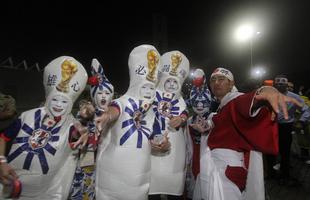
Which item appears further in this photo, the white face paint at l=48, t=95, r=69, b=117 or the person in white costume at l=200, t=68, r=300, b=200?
the person in white costume at l=200, t=68, r=300, b=200

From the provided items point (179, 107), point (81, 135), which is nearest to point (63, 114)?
point (81, 135)

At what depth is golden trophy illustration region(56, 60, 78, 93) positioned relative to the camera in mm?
2713

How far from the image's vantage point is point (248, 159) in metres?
3.00

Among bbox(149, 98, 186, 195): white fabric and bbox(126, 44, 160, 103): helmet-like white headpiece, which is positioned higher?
bbox(126, 44, 160, 103): helmet-like white headpiece

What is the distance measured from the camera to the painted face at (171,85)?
3.41 meters

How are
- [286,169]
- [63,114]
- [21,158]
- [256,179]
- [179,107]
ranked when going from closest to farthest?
[21,158], [63,114], [256,179], [179,107], [286,169]

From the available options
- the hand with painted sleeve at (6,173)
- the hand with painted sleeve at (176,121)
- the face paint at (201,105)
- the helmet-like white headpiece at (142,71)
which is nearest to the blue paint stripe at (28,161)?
the hand with painted sleeve at (6,173)

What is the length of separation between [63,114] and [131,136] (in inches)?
26.3

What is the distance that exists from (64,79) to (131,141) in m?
0.86

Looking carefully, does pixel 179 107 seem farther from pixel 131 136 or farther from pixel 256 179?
pixel 256 179

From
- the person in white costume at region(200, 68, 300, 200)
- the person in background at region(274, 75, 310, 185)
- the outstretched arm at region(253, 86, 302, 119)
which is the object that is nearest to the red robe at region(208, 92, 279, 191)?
the person in white costume at region(200, 68, 300, 200)

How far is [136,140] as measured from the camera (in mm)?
2701

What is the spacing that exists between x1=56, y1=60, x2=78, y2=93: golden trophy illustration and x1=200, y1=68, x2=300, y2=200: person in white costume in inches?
61.6

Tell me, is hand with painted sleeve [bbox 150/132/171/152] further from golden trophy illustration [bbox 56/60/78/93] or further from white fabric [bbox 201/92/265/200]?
golden trophy illustration [bbox 56/60/78/93]
